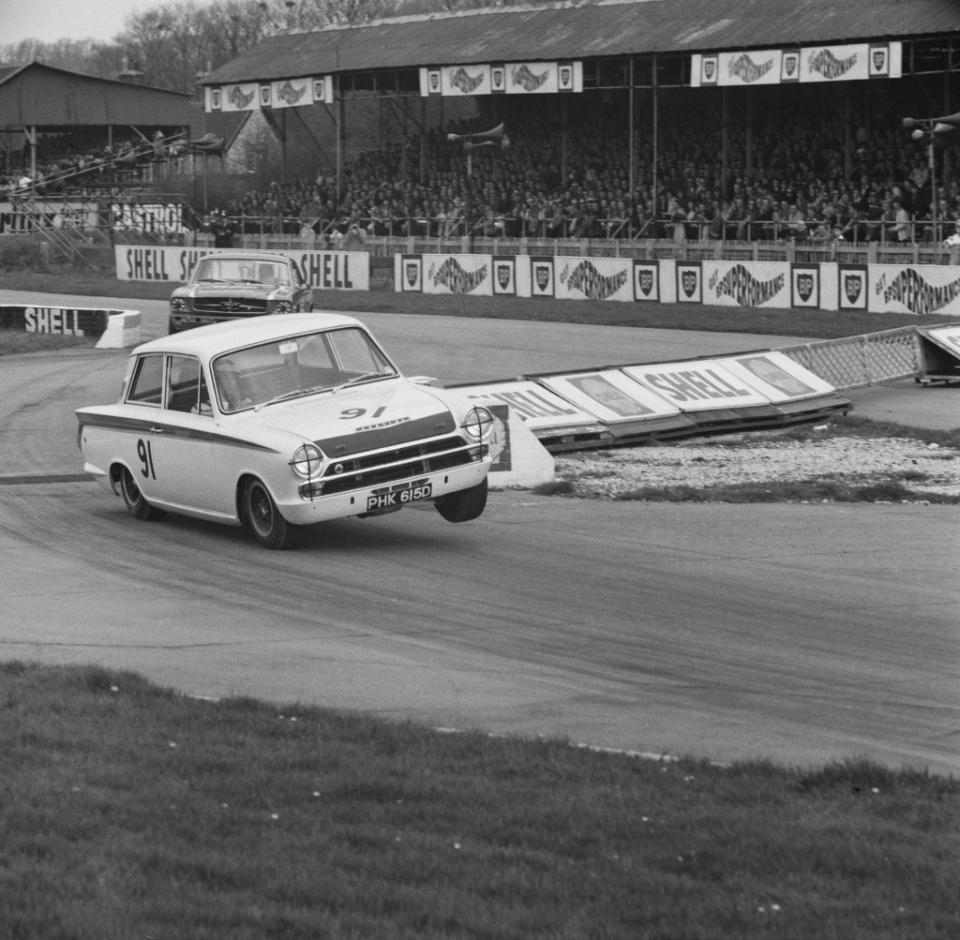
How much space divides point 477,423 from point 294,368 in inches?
56.0

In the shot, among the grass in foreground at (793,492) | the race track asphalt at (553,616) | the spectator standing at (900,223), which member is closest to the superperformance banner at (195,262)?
the spectator standing at (900,223)

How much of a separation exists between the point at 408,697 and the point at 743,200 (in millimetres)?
34855

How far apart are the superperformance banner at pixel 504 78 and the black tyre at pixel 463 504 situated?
3649 cm

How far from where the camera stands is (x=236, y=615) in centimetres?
907

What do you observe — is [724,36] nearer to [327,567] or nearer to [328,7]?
[328,7]

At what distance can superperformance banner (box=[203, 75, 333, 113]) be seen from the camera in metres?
54.2

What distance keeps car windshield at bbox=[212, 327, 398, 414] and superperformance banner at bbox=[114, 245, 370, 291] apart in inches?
1141

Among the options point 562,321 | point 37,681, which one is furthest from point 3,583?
point 562,321

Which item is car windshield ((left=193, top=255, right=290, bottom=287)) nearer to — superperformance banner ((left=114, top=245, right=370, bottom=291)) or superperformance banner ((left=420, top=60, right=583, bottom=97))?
superperformance banner ((left=114, top=245, right=370, bottom=291))

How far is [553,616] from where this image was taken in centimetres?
897

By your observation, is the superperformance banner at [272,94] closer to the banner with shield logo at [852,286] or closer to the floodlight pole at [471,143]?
the floodlight pole at [471,143]

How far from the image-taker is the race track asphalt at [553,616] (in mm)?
7020

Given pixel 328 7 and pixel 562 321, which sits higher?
pixel 328 7

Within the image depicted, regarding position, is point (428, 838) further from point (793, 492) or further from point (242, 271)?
point (242, 271)
